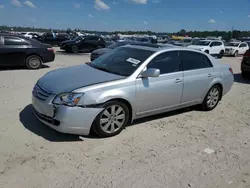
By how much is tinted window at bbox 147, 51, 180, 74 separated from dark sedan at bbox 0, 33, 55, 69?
7.10 metres

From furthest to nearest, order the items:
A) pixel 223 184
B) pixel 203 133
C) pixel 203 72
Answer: pixel 203 72 → pixel 203 133 → pixel 223 184

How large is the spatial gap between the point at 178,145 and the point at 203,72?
6.73 ft

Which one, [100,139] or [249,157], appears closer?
[249,157]

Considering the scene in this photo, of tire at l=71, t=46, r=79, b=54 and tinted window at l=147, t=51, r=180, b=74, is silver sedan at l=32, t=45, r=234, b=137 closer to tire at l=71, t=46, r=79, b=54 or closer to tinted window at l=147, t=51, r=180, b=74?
tinted window at l=147, t=51, r=180, b=74

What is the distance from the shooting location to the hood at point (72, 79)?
373 centimetres

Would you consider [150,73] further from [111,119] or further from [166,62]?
[111,119]

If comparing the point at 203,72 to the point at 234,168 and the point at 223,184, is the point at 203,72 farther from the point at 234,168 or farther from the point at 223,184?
the point at 223,184

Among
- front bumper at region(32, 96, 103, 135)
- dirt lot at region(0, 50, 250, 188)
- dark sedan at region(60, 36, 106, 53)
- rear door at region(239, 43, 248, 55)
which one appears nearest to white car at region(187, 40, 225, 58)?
rear door at region(239, 43, 248, 55)

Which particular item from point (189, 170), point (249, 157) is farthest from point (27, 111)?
point (249, 157)

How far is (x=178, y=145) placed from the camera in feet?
12.7

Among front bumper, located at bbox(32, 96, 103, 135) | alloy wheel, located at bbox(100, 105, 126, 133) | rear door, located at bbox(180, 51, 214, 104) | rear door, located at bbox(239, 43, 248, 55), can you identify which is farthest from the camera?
rear door, located at bbox(239, 43, 248, 55)

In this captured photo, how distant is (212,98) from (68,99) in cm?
358

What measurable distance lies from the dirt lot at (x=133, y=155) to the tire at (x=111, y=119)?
0.45ft

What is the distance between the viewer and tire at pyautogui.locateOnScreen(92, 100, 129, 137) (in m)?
3.76
